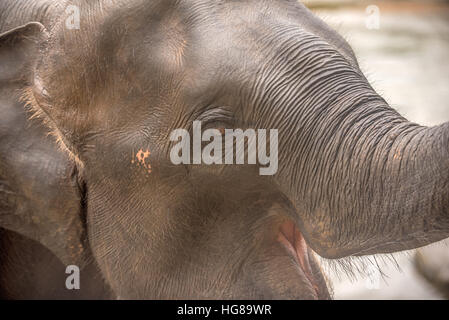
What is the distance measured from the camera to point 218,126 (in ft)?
5.16

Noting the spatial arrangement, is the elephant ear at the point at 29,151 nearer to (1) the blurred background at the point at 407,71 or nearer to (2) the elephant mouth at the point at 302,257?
(2) the elephant mouth at the point at 302,257

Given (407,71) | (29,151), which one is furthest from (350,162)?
(407,71)

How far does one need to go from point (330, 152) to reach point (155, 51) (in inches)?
19.7

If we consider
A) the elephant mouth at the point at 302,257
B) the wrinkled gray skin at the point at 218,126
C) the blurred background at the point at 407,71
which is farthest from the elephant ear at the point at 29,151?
the blurred background at the point at 407,71

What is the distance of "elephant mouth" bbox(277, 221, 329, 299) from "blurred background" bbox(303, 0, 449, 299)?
65.6 inches

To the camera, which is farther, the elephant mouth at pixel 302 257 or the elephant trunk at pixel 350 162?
the elephant mouth at pixel 302 257

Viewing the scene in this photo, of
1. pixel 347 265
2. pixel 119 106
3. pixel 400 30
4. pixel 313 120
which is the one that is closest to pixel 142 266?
pixel 119 106

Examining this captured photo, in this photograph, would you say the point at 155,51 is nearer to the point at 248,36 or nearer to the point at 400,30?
the point at 248,36

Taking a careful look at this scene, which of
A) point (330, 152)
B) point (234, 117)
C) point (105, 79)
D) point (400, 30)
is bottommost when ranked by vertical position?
point (330, 152)

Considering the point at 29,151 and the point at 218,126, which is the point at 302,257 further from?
the point at 29,151

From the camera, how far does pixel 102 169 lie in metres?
1.76

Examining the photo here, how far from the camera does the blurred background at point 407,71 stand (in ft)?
15.2

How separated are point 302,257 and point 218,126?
468 millimetres

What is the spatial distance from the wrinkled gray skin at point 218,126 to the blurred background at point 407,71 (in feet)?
6.23
